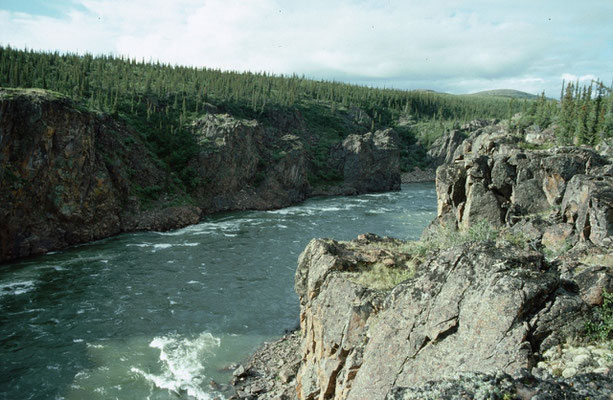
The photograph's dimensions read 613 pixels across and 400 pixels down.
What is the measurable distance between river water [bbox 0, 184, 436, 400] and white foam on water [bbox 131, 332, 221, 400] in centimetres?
5

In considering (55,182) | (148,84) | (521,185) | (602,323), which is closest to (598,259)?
(602,323)

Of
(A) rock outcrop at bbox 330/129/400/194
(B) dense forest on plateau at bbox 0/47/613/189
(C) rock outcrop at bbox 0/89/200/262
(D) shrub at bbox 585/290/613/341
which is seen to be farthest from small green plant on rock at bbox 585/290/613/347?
(A) rock outcrop at bbox 330/129/400/194

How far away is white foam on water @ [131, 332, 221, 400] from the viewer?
18.0m

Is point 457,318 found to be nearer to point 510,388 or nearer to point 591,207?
point 510,388

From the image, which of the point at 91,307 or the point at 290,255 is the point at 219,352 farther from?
the point at 290,255

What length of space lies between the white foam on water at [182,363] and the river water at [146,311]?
5 cm

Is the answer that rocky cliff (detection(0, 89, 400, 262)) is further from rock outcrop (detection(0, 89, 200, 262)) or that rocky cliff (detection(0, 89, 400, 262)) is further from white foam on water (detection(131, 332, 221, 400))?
white foam on water (detection(131, 332, 221, 400))

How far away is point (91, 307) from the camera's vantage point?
84.5ft

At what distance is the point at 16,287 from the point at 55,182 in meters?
13.3

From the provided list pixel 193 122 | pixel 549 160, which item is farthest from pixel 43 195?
pixel 549 160

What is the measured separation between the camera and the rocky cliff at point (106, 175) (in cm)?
3578

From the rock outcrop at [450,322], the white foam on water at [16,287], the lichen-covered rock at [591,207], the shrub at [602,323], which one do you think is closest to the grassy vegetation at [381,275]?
the rock outcrop at [450,322]

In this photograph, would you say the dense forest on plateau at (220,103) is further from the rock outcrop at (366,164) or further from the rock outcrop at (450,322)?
the rock outcrop at (450,322)

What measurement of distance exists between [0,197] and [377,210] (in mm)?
43409
